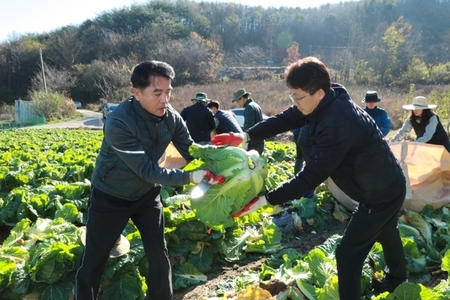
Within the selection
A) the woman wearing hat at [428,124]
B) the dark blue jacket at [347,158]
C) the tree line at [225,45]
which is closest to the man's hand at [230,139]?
the dark blue jacket at [347,158]

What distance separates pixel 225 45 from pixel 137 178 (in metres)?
70.6

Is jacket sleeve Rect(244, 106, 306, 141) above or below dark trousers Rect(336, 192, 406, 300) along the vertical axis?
above

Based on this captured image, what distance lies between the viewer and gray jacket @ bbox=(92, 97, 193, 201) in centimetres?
291

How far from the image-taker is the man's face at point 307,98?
268cm

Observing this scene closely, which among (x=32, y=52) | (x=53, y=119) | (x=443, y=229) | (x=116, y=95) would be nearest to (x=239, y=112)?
(x=443, y=229)

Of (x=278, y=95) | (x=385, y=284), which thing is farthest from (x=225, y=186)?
(x=278, y=95)

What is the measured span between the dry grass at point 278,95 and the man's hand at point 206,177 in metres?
17.6

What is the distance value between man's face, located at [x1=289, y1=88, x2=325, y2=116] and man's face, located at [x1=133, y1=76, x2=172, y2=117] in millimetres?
945

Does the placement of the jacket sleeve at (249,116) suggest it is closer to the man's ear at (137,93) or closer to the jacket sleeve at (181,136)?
the jacket sleeve at (181,136)

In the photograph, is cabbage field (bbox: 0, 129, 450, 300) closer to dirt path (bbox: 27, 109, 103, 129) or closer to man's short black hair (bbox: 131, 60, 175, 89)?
man's short black hair (bbox: 131, 60, 175, 89)

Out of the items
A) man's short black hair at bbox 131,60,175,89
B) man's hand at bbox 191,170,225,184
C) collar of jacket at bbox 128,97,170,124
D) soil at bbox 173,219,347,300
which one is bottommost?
soil at bbox 173,219,347,300

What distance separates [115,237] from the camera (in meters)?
3.13

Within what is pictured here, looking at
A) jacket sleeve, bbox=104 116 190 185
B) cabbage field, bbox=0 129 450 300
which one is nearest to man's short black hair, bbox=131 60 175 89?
jacket sleeve, bbox=104 116 190 185

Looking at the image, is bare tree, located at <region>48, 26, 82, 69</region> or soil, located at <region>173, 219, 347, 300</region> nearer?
soil, located at <region>173, 219, 347, 300</region>
